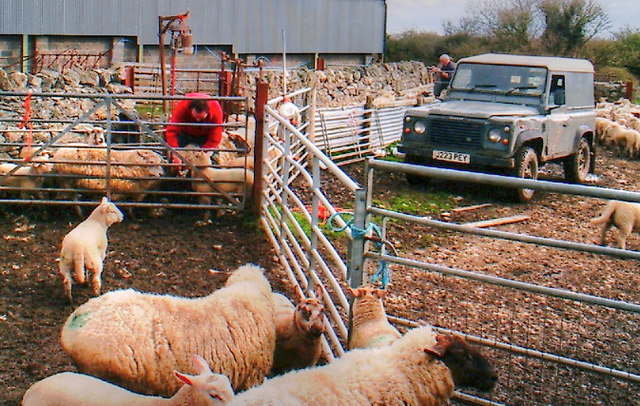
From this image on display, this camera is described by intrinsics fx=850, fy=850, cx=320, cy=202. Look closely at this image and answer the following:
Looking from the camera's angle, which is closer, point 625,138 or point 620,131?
point 625,138

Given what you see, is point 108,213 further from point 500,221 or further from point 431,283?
point 500,221

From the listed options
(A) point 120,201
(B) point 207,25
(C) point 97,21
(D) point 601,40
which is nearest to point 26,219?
(A) point 120,201

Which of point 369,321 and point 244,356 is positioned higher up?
point 369,321

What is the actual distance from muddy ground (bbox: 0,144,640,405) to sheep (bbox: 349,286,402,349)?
32.3 inches

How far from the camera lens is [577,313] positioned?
22.6ft

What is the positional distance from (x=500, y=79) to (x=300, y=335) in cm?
916

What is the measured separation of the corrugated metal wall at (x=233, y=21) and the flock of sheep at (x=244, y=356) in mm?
27563

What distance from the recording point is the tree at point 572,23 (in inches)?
1801

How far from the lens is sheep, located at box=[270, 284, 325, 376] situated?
17.0 feet

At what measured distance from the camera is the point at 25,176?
9.62 m

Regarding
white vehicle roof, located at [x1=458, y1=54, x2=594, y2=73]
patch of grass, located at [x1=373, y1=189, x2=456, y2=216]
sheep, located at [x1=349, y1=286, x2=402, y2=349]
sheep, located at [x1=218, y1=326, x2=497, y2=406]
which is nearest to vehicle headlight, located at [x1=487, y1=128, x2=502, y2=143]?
patch of grass, located at [x1=373, y1=189, x2=456, y2=216]

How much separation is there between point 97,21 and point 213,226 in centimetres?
2568

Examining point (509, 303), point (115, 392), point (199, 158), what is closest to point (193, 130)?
point (199, 158)

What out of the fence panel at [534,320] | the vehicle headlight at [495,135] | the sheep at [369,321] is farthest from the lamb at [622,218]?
the sheep at [369,321]
